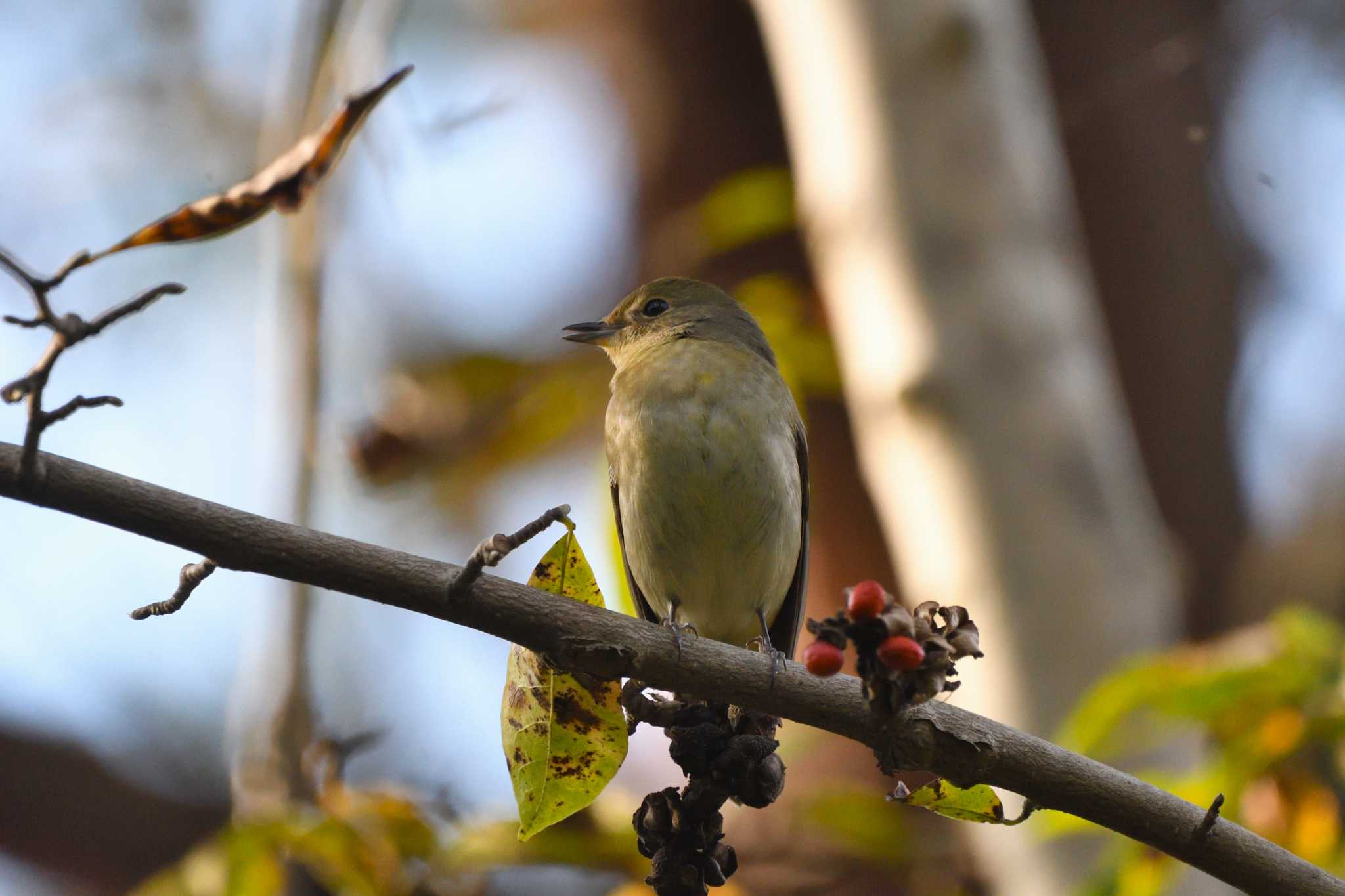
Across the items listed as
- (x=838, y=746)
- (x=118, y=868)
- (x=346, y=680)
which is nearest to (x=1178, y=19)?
(x=838, y=746)

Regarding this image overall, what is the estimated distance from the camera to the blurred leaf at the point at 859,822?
4082mm

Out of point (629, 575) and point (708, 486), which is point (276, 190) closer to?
point (708, 486)

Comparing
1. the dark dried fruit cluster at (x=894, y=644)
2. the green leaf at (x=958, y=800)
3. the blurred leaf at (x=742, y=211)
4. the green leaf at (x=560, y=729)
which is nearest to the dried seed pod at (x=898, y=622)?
the dark dried fruit cluster at (x=894, y=644)

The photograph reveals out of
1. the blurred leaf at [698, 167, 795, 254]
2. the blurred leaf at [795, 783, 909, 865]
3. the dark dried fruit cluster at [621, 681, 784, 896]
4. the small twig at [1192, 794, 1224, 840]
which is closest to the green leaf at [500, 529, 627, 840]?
the dark dried fruit cluster at [621, 681, 784, 896]

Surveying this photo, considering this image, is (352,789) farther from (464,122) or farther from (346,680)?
(346,680)

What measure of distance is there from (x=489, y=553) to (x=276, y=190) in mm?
789

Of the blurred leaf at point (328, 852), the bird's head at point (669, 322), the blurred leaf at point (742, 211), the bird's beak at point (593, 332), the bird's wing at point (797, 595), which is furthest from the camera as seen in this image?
the blurred leaf at point (742, 211)

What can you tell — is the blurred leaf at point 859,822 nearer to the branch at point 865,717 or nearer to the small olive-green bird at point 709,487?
the small olive-green bird at point 709,487

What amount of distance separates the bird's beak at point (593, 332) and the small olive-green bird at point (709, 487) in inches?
16.7

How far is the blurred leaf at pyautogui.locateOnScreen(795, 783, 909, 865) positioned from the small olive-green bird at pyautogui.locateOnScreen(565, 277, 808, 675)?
1.77ft

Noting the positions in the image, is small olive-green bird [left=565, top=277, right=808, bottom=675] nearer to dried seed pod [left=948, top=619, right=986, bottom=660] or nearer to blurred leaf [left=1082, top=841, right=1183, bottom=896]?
blurred leaf [left=1082, top=841, right=1183, bottom=896]

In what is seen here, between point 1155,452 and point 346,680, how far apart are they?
5112mm

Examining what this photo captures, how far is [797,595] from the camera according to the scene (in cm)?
449

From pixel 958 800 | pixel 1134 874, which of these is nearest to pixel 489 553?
pixel 958 800
